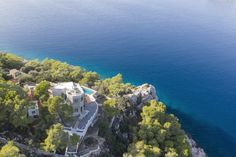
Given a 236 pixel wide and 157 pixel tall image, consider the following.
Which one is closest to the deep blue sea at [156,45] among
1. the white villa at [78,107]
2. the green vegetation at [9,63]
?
the white villa at [78,107]

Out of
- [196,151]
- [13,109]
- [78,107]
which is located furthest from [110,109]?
[196,151]

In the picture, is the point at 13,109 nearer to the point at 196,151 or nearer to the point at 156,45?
the point at 196,151

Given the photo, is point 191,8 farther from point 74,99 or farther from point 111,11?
point 74,99

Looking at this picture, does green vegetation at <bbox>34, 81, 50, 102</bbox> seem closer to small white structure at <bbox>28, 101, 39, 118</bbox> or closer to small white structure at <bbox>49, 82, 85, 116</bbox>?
small white structure at <bbox>49, 82, 85, 116</bbox>

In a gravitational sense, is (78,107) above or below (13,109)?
below

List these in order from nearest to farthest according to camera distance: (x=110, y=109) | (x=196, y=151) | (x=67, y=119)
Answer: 1. (x=67, y=119)
2. (x=110, y=109)
3. (x=196, y=151)

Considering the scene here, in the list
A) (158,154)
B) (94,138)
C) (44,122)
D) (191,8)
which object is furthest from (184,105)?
(191,8)
